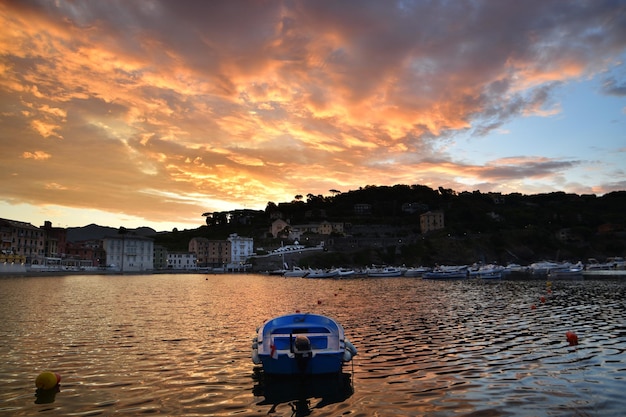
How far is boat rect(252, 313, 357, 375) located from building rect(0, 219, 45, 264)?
16345 cm

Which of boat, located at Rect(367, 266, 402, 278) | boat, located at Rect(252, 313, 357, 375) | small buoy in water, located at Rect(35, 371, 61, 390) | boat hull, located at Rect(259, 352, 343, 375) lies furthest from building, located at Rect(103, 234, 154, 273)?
boat hull, located at Rect(259, 352, 343, 375)

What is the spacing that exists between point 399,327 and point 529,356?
11037 millimetres

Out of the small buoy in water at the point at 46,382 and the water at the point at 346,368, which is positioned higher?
the small buoy in water at the point at 46,382

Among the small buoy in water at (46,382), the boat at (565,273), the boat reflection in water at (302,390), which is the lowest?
the boat at (565,273)

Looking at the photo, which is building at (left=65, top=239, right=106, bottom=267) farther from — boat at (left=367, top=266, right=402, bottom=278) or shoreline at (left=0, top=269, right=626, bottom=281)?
boat at (left=367, top=266, right=402, bottom=278)

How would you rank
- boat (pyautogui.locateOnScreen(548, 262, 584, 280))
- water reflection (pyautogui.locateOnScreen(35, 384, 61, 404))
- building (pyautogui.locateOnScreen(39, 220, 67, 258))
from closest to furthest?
water reflection (pyautogui.locateOnScreen(35, 384, 61, 404)) < boat (pyautogui.locateOnScreen(548, 262, 584, 280)) < building (pyautogui.locateOnScreen(39, 220, 67, 258))

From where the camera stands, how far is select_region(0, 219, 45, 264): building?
155 meters

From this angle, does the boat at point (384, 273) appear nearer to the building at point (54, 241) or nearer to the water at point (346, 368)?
the water at point (346, 368)

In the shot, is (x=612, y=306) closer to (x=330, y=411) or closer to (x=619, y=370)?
(x=619, y=370)

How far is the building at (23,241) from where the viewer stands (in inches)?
6088

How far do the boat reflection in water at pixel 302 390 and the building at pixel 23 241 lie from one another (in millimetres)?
164577

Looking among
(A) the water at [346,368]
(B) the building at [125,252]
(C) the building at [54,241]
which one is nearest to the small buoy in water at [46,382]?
(A) the water at [346,368]

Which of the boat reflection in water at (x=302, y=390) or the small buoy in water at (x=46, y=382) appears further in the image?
the small buoy in water at (x=46, y=382)

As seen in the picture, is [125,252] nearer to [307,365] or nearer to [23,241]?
[23,241]
